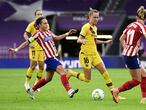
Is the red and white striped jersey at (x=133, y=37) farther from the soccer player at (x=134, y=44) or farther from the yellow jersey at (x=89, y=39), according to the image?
the yellow jersey at (x=89, y=39)

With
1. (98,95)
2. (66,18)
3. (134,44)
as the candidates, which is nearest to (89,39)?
(98,95)

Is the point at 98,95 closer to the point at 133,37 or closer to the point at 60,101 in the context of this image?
the point at 60,101

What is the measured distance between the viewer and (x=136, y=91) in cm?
2023

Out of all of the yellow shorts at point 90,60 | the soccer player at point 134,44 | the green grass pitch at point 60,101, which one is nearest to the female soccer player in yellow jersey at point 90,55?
the yellow shorts at point 90,60

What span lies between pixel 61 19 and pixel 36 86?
28.8 meters

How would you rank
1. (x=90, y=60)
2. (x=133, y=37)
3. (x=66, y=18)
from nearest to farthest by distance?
(x=133, y=37)
(x=90, y=60)
(x=66, y=18)

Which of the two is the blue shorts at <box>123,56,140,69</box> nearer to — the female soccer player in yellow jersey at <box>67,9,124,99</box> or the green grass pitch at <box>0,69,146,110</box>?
the green grass pitch at <box>0,69,146,110</box>

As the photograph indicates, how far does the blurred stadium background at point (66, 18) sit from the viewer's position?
147 ft

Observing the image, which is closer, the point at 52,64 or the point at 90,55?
the point at 52,64

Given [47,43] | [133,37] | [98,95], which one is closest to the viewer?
[133,37]

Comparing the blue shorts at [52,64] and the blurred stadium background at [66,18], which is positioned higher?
the blurred stadium background at [66,18]

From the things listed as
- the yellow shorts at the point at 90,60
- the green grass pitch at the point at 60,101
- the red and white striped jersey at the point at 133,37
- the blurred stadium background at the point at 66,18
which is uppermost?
the blurred stadium background at the point at 66,18

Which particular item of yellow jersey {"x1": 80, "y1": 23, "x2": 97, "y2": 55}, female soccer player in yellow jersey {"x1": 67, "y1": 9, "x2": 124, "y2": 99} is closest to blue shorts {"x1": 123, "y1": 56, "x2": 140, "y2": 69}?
female soccer player in yellow jersey {"x1": 67, "y1": 9, "x2": 124, "y2": 99}

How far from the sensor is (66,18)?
151 feet
